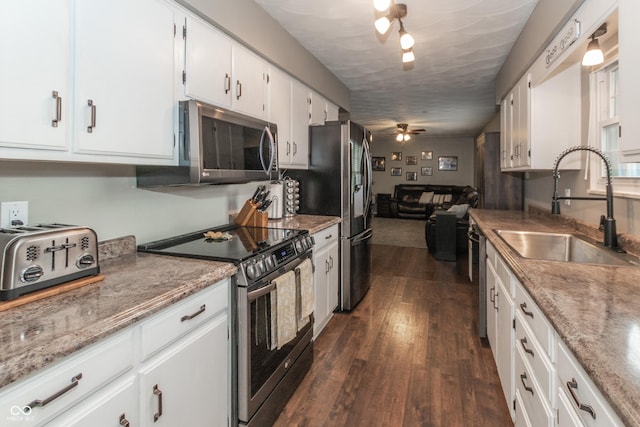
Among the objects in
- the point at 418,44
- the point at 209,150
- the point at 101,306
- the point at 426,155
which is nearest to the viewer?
the point at 101,306

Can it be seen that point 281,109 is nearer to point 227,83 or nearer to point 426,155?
point 227,83

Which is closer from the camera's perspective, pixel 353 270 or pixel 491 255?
pixel 491 255

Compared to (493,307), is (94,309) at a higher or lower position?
higher

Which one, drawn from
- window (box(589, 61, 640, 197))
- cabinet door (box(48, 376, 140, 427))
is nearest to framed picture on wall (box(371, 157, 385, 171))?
window (box(589, 61, 640, 197))

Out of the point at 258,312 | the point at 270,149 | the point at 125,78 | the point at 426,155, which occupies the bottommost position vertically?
the point at 258,312

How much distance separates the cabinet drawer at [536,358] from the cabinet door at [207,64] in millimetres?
1905

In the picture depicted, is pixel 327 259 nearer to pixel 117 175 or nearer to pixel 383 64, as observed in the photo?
pixel 117 175

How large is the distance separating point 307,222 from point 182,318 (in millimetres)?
1714

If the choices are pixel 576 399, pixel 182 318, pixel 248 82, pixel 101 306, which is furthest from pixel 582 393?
pixel 248 82

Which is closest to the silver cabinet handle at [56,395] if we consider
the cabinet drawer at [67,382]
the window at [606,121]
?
the cabinet drawer at [67,382]

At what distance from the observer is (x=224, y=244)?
2.00 m

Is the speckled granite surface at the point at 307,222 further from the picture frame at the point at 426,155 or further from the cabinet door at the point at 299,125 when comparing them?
the picture frame at the point at 426,155

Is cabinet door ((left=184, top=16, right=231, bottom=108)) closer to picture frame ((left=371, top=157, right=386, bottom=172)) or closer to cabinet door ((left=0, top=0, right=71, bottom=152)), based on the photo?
cabinet door ((left=0, top=0, right=71, bottom=152))

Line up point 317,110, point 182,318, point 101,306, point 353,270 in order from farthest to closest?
1. point 317,110
2. point 353,270
3. point 182,318
4. point 101,306
